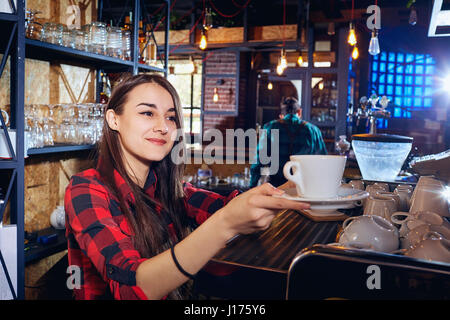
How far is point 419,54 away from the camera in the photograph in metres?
8.44

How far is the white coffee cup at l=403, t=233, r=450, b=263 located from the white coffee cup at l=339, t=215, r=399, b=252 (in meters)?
0.05

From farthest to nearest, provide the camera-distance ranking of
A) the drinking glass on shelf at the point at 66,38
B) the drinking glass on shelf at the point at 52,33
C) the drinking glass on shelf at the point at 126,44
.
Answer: the drinking glass on shelf at the point at 126,44, the drinking glass on shelf at the point at 66,38, the drinking glass on shelf at the point at 52,33

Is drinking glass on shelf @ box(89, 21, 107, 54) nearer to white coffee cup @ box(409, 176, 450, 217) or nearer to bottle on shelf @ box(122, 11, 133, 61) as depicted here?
bottle on shelf @ box(122, 11, 133, 61)

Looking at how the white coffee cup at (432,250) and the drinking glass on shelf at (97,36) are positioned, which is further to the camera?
the drinking glass on shelf at (97,36)

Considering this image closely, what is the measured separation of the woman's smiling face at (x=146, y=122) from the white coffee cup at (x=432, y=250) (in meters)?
0.83

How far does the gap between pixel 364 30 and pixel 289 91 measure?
2141 millimetres

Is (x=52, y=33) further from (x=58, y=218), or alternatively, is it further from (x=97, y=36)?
(x=58, y=218)

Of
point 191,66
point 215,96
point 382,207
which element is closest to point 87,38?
point 382,207

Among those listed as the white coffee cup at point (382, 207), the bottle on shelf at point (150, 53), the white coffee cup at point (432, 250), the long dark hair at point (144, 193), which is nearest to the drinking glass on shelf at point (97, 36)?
the bottle on shelf at point (150, 53)

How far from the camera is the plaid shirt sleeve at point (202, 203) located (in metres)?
1.55

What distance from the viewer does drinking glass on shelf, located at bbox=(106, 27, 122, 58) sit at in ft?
8.45

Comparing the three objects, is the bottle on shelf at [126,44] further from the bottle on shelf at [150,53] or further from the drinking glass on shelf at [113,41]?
the bottle on shelf at [150,53]

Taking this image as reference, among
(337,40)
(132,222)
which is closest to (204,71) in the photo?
(337,40)
